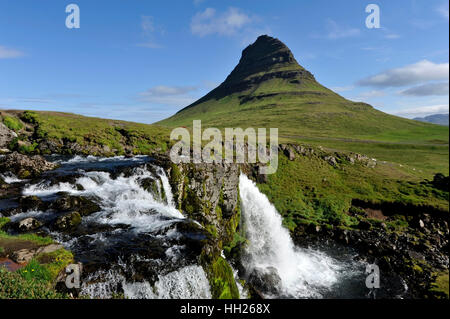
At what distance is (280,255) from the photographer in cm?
3094

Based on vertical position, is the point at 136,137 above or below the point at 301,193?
above

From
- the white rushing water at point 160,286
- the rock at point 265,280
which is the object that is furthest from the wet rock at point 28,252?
the rock at point 265,280

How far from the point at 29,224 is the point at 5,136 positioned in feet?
113

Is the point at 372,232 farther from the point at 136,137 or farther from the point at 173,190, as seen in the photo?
the point at 136,137

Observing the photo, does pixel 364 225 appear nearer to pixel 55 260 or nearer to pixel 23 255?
pixel 55 260

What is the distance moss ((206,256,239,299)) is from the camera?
45.9 feet

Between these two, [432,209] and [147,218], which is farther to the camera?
[432,209]

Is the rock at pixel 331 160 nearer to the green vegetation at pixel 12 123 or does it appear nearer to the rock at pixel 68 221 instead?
the rock at pixel 68 221

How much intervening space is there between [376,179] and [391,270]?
27.6 meters

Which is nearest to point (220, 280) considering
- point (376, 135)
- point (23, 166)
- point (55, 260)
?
point (55, 260)

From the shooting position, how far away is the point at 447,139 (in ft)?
340

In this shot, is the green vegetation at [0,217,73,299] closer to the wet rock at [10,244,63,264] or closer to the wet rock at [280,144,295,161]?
the wet rock at [10,244,63,264]

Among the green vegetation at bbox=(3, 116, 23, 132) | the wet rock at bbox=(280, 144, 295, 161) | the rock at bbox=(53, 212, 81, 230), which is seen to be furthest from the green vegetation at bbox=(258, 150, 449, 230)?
the green vegetation at bbox=(3, 116, 23, 132)
